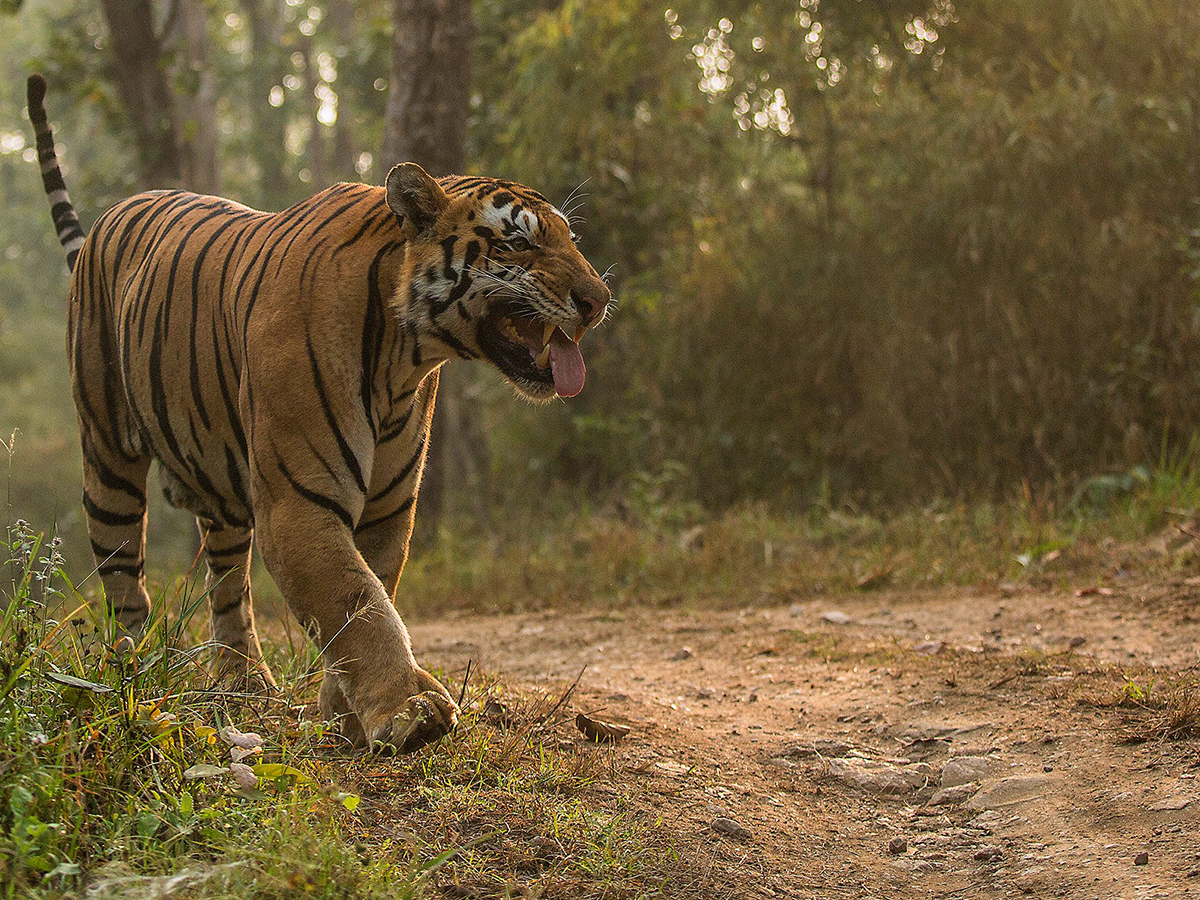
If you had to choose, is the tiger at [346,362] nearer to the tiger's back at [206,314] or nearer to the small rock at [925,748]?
the tiger's back at [206,314]

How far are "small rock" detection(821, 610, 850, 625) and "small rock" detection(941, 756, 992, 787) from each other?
2.08 m

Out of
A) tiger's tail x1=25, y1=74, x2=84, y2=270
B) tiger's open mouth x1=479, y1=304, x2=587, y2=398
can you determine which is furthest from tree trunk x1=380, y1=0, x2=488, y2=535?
tiger's open mouth x1=479, y1=304, x2=587, y2=398

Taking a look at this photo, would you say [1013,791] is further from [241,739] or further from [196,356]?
[196,356]

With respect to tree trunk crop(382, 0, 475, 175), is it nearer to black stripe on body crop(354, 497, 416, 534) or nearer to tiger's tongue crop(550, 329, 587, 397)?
black stripe on body crop(354, 497, 416, 534)

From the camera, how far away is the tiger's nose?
10.6ft

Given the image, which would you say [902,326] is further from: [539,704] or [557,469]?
[539,704]

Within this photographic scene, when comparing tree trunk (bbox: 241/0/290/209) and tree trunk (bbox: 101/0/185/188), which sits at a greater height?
tree trunk (bbox: 241/0/290/209)

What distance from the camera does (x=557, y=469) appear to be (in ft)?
→ 34.7

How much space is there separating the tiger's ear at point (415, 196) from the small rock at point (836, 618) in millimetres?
3100

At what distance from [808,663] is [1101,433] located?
3.84 metres

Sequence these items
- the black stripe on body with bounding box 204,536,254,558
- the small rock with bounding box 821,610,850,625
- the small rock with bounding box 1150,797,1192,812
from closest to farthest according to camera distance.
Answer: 1. the small rock with bounding box 1150,797,1192,812
2. the black stripe on body with bounding box 204,536,254,558
3. the small rock with bounding box 821,610,850,625

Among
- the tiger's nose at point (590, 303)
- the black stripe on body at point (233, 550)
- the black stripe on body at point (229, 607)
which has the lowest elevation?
the black stripe on body at point (229, 607)

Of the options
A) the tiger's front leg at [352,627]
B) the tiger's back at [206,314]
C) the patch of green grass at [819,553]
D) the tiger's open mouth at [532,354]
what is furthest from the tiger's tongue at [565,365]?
the patch of green grass at [819,553]

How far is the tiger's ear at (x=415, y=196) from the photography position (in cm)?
318
